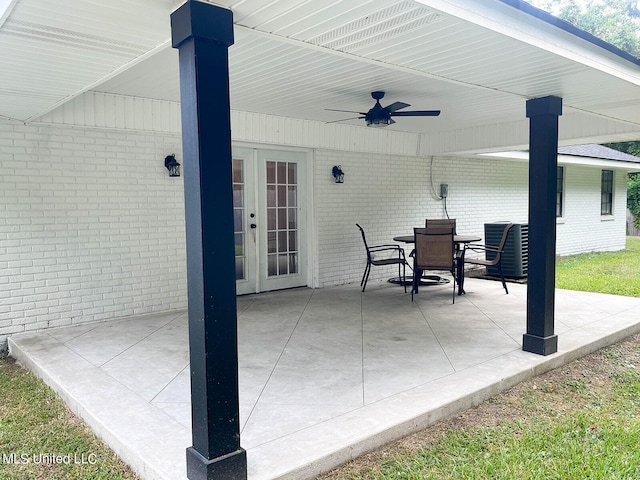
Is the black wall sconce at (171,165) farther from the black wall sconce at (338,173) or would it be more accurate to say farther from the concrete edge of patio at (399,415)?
the concrete edge of patio at (399,415)

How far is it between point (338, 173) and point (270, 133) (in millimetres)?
1234

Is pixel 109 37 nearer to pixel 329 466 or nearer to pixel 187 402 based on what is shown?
pixel 187 402

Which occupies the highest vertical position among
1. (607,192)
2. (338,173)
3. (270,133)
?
(270,133)

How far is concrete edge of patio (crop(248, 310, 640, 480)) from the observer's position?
2.34 m

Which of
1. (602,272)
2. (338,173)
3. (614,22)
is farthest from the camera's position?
(614,22)

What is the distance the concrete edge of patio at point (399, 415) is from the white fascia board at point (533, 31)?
6.92 feet

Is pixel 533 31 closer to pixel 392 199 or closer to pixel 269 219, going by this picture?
pixel 269 219

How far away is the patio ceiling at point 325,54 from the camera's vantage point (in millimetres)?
2303

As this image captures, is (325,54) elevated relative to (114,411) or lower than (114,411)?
elevated

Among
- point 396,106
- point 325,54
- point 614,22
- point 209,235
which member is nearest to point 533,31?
point 325,54

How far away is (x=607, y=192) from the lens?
12641mm

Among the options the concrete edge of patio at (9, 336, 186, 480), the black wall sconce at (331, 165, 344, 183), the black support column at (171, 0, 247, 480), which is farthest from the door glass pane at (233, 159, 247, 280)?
the black support column at (171, 0, 247, 480)

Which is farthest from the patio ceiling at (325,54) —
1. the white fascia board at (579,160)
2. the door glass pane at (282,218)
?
the white fascia board at (579,160)

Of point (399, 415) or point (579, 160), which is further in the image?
point (579, 160)
